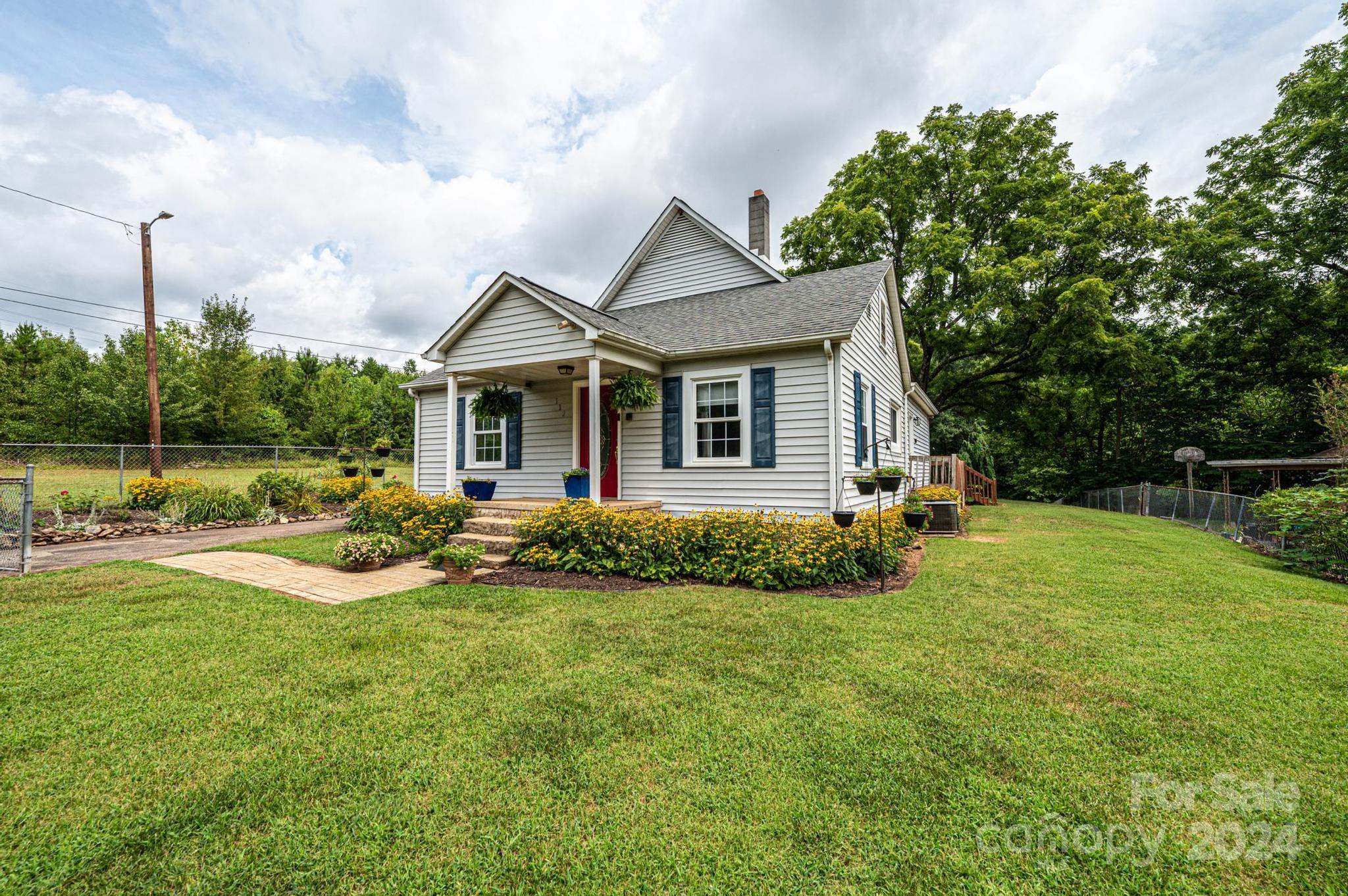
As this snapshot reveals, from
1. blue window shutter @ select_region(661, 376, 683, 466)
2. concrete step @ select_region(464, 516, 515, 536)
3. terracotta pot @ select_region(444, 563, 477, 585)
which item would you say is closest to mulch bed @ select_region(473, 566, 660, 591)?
terracotta pot @ select_region(444, 563, 477, 585)

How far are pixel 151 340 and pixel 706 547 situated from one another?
14988mm

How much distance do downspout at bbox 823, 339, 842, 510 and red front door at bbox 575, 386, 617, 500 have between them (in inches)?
151

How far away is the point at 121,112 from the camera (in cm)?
1091

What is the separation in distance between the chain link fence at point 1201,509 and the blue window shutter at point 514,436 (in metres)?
13.0

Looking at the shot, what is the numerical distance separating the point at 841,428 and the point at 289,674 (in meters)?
6.99

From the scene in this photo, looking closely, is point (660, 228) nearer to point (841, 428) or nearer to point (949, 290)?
point (841, 428)

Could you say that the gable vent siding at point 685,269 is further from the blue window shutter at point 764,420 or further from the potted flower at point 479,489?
the potted flower at point 479,489

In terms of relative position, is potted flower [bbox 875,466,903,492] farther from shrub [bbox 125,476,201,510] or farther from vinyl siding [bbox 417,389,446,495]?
shrub [bbox 125,476,201,510]

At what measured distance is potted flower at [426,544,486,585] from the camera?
5.80m

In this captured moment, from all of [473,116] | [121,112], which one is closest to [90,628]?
[473,116]

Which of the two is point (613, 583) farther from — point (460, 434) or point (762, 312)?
point (460, 434)

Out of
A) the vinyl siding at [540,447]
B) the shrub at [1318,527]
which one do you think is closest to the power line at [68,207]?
the vinyl siding at [540,447]

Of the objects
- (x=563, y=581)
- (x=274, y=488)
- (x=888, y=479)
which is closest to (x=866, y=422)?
(x=888, y=479)

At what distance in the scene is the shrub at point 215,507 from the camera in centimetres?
1044
